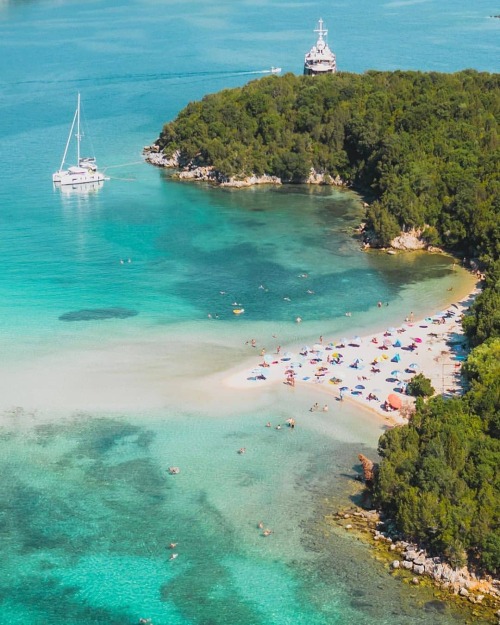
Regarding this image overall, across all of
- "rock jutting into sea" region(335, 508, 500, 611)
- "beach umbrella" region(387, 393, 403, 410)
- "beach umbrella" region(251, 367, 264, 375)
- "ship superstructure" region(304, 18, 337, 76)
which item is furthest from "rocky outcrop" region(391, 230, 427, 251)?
"ship superstructure" region(304, 18, 337, 76)

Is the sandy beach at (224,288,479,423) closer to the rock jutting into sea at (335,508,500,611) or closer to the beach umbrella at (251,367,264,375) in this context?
the beach umbrella at (251,367,264,375)

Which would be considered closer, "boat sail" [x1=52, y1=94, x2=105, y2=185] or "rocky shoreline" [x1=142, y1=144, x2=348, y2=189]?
"rocky shoreline" [x1=142, y1=144, x2=348, y2=189]

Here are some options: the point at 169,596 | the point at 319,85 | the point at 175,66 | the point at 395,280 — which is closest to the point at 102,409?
the point at 169,596

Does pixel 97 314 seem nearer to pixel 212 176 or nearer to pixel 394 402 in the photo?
pixel 394 402

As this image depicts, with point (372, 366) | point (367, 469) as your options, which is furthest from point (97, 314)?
point (367, 469)

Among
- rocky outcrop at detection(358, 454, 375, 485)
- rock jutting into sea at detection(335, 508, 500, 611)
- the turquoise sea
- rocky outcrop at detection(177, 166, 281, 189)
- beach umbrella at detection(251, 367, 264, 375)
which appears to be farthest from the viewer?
rocky outcrop at detection(177, 166, 281, 189)

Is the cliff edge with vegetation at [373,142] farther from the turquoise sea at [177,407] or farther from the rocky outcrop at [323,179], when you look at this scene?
the turquoise sea at [177,407]
